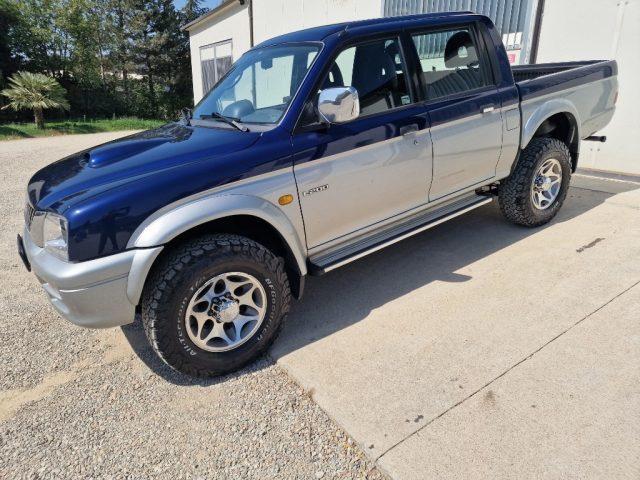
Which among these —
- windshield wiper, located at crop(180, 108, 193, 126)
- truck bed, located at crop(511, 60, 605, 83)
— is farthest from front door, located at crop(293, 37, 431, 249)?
truck bed, located at crop(511, 60, 605, 83)

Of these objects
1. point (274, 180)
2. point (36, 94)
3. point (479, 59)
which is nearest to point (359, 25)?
point (479, 59)

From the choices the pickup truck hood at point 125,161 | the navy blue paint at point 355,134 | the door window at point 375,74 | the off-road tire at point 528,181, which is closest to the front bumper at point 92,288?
the pickup truck hood at point 125,161

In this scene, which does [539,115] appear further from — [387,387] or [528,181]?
[387,387]

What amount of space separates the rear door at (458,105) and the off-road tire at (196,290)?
5.17 feet

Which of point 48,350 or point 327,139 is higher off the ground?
point 327,139

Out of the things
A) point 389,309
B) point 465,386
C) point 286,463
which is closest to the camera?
point 286,463

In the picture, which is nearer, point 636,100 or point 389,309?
point 389,309

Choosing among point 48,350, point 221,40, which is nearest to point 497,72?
point 48,350

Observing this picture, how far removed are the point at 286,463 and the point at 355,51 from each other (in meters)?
2.62

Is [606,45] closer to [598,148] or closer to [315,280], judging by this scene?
[598,148]

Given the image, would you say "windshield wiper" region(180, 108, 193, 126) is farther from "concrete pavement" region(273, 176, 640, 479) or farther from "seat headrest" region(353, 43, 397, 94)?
"concrete pavement" region(273, 176, 640, 479)

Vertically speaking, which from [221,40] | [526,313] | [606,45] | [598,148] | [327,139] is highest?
[221,40]

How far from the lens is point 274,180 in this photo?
279 centimetres

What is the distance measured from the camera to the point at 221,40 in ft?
51.1
